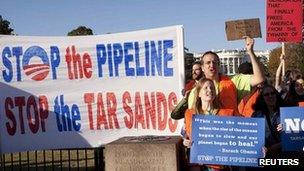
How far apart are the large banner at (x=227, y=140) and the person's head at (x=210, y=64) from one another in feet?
1.69

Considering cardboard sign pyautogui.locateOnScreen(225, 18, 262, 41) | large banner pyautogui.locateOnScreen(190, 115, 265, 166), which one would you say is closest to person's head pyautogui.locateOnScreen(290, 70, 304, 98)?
cardboard sign pyautogui.locateOnScreen(225, 18, 262, 41)

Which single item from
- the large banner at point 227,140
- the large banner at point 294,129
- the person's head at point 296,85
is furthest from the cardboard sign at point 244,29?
the large banner at point 227,140

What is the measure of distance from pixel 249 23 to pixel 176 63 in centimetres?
118

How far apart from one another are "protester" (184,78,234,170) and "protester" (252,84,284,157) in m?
0.57

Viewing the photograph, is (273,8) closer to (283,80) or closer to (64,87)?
(283,80)

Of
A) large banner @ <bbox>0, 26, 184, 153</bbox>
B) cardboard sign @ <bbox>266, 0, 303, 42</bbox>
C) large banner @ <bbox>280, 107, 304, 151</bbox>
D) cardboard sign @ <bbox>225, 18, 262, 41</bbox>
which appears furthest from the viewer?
cardboard sign @ <bbox>266, 0, 303, 42</bbox>

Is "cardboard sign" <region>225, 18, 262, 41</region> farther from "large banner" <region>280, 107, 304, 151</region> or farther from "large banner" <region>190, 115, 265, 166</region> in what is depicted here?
"large banner" <region>190, 115, 265, 166</region>

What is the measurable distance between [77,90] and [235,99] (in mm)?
2522

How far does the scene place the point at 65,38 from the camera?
265 inches

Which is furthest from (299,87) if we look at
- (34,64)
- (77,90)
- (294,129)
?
(34,64)

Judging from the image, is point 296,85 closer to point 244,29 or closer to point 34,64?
point 244,29

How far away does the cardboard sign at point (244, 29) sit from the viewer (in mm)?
5656

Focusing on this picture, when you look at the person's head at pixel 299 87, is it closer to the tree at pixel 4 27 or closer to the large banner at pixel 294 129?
the large banner at pixel 294 129

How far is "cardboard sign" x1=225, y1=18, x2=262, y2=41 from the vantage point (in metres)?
5.66
